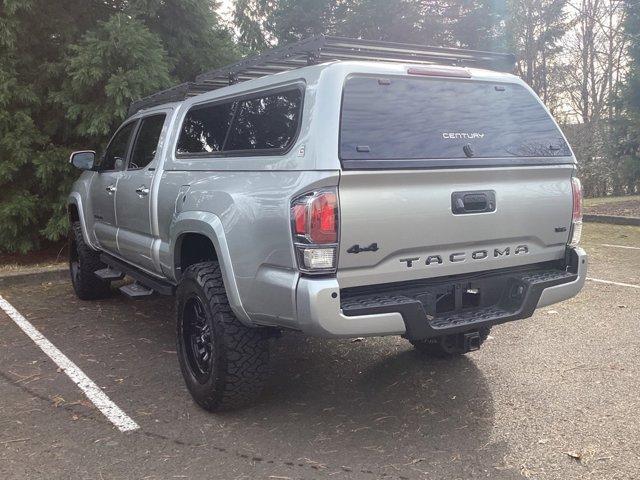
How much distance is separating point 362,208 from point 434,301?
2.30 ft

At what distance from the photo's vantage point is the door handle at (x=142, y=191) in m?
4.72

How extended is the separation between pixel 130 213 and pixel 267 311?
2.32m

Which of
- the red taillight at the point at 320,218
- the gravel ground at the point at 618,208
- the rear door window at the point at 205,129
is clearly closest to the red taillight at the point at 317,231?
the red taillight at the point at 320,218

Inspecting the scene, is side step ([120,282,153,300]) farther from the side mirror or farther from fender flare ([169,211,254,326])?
the side mirror

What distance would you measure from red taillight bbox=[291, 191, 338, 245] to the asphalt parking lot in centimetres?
117

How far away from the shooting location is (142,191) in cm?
478

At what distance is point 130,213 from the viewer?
505cm

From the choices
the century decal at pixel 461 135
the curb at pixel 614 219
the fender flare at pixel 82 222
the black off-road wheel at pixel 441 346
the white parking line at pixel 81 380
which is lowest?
the curb at pixel 614 219

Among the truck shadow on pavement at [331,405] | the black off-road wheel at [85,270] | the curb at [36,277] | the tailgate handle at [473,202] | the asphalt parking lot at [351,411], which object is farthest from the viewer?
the curb at [36,277]

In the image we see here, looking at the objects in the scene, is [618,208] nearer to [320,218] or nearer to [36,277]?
[36,277]

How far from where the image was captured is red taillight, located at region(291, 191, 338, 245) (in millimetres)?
2971

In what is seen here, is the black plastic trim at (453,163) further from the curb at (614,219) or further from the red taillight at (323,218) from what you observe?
the curb at (614,219)

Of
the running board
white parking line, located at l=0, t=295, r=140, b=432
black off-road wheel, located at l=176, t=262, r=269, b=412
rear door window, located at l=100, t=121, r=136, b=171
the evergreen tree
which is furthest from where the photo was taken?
the evergreen tree

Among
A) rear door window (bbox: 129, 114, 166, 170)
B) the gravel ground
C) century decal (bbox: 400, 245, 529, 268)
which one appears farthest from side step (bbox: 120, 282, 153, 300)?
the gravel ground
